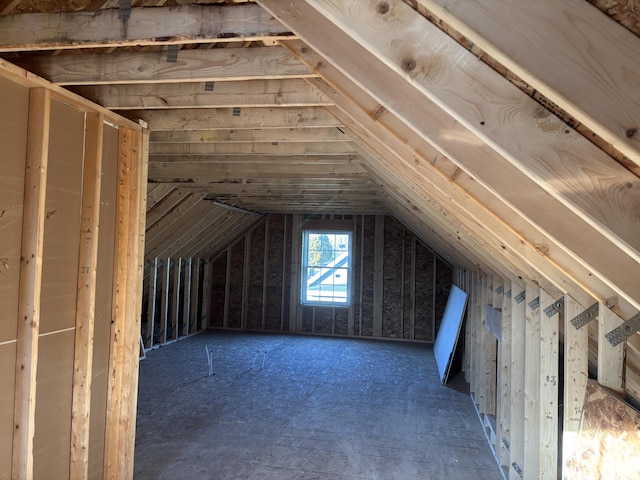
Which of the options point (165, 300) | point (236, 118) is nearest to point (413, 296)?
point (165, 300)

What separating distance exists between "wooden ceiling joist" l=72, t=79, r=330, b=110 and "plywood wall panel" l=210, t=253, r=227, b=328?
7.33 meters

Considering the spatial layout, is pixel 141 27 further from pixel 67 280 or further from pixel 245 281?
pixel 245 281

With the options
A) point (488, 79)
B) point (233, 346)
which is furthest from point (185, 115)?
point (233, 346)

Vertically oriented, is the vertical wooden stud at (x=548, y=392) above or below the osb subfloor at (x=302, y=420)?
above

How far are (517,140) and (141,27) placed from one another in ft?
5.70

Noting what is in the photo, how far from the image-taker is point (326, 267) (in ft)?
31.6

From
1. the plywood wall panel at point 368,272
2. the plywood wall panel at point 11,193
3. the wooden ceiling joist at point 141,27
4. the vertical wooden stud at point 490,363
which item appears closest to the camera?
the wooden ceiling joist at point 141,27

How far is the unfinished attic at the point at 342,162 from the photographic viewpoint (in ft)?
3.26

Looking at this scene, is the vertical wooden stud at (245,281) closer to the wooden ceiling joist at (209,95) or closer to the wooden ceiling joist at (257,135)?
the wooden ceiling joist at (257,135)

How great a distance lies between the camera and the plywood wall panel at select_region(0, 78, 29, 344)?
2207mm

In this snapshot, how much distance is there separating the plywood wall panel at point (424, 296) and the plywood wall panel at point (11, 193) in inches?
307

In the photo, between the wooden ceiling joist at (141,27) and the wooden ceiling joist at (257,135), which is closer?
the wooden ceiling joist at (141,27)

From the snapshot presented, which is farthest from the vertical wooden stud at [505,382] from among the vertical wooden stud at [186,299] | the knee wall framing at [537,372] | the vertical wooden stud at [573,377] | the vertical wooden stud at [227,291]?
the vertical wooden stud at [227,291]

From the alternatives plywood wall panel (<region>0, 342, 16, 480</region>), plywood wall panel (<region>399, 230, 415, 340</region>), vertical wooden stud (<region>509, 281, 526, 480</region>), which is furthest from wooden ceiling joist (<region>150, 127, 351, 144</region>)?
plywood wall panel (<region>399, 230, 415, 340</region>)
